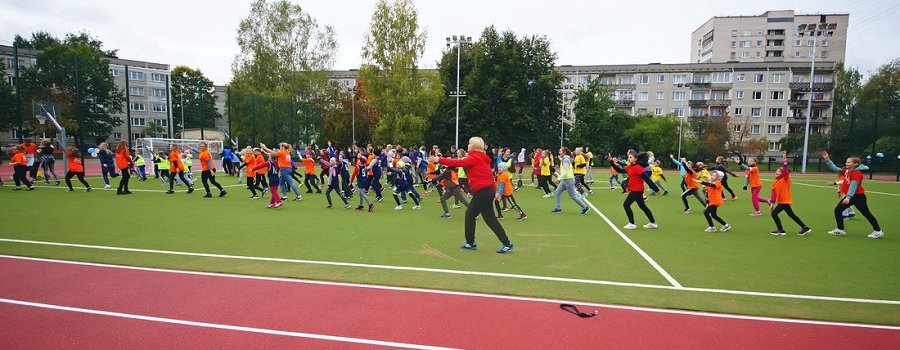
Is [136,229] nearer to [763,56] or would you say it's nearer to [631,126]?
[631,126]

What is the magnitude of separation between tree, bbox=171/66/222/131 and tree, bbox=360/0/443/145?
47.1m

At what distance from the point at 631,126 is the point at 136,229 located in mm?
58501

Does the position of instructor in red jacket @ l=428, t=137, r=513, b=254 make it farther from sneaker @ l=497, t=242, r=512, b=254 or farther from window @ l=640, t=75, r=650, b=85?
window @ l=640, t=75, r=650, b=85

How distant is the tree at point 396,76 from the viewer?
42.3m

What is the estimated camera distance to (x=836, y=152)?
46125mm

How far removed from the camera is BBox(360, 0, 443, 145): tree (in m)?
42.3

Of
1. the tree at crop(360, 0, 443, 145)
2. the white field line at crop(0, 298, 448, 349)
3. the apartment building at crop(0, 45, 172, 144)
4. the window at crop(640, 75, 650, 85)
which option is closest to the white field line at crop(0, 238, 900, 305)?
the white field line at crop(0, 298, 448, 349)

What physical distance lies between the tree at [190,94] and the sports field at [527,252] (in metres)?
74.7

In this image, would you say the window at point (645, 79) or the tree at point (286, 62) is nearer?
the tree at point (286, 62)

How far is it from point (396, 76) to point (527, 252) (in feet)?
119

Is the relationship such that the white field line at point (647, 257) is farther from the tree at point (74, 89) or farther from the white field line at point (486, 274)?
the tree at point (74, 89)

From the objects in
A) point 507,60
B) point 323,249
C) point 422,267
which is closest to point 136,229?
point 323,249

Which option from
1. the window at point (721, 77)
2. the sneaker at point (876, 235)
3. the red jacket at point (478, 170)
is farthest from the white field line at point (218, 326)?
the window at point (721, 77)

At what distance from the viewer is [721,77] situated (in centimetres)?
7406
